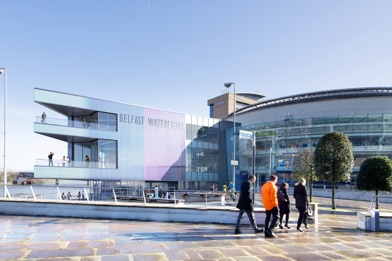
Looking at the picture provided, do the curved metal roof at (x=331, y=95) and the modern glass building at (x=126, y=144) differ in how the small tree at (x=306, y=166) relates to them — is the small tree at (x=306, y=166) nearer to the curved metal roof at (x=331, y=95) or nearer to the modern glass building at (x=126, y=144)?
the modern glass building at (x=126, y=144)

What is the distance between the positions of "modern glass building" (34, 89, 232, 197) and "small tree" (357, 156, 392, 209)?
53.6 feet

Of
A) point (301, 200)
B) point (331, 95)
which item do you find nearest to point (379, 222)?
point (301, 200)

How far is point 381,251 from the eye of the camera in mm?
6922

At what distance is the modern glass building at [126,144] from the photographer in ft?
94.1

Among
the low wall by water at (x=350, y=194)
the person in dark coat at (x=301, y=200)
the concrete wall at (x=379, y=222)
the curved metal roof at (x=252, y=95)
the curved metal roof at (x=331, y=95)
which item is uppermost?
the curved metal roof at (x=252, y=95)

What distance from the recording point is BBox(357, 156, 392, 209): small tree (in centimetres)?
1942

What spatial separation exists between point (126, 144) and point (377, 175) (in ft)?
77.5

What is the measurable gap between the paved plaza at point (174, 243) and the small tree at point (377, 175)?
463 inches

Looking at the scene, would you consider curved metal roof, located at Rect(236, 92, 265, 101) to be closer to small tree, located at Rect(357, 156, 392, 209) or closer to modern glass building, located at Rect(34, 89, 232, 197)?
modern glass building, located at Rect(34, 89, 232, 197)

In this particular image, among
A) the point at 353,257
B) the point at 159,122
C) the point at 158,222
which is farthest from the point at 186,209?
the point at 159,122

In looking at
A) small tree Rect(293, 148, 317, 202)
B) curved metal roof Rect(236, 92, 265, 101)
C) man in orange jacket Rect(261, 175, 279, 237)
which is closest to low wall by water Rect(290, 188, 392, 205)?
small tree Rect(293, 148, 317, 202)

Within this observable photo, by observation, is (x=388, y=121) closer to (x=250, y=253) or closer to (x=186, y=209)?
(x=186, y=209)

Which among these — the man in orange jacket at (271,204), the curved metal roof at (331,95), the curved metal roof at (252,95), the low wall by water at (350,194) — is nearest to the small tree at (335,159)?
the low wall by water at (350,194)

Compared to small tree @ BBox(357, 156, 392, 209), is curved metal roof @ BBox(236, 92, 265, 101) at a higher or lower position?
higher
